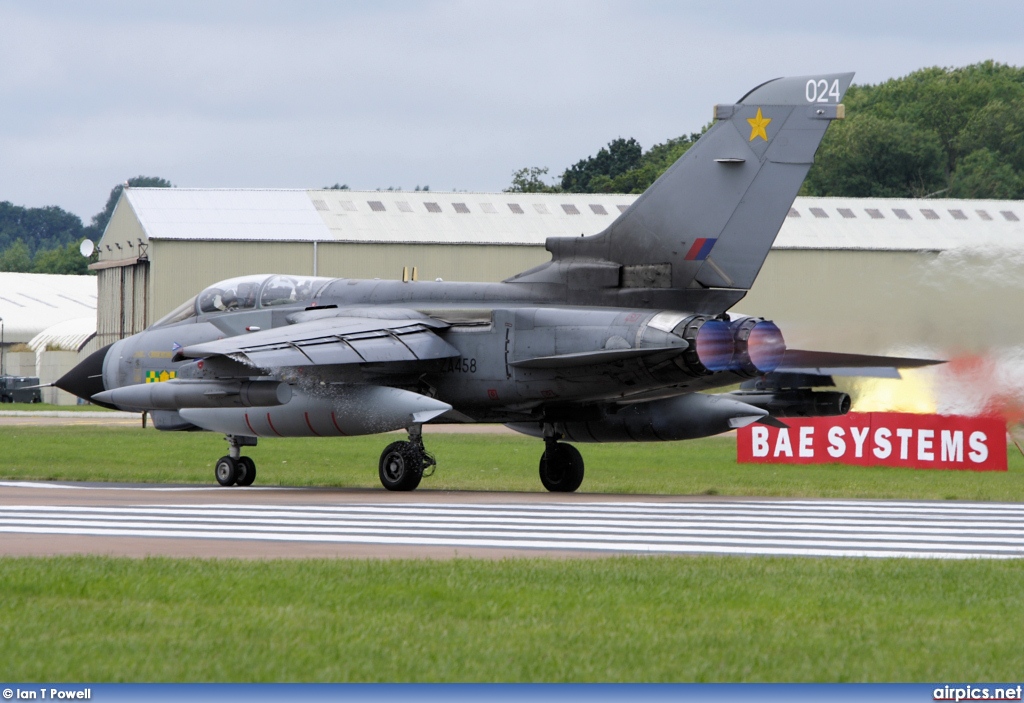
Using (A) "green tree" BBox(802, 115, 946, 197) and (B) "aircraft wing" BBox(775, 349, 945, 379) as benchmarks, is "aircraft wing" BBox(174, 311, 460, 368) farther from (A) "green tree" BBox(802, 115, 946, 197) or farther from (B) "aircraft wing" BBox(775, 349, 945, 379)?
(A) "green tree" BBox(802, 115, 946, 197)

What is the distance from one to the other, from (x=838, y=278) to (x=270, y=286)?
27.7 feet

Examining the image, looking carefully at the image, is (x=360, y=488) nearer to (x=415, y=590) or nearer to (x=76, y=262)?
(x=415, y=590)

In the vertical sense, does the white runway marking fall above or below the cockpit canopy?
below

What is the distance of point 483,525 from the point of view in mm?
14680

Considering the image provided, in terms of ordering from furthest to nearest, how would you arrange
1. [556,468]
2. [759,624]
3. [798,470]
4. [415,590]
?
[798,470] → [556,468] → [415,590] → [759,624]

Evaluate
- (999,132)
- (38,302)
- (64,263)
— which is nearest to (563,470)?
(38,302)

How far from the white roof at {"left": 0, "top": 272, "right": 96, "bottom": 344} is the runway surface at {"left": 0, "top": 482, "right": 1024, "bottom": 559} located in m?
76.7

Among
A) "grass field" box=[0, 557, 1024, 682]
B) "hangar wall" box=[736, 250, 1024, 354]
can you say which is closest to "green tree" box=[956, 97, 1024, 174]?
"hangar wall" box=[736, 250, 1024, 354]

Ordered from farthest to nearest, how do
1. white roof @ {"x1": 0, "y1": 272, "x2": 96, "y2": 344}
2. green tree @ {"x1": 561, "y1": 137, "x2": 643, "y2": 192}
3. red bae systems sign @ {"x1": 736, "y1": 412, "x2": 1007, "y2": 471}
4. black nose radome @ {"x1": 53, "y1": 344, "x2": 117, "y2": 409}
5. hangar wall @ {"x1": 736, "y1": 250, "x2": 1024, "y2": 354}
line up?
green tree @ {"x1": 561, "y1": 137, "x2": 643, "y2": 192} < white roof @ {"x1": 0, "y1": 272, "x2": 96, "y2": 344} < red bae systems sign @ {"x1": 736, "y1": 412, "x2": 1007, "y2": 471} < black nose radome @ {"x1": 53, "y1": 344, "x2": 117, "y2": 409} < hangar wall @ {"x1": 736, "y1": 250, "x2": 1024, "y2": 354}

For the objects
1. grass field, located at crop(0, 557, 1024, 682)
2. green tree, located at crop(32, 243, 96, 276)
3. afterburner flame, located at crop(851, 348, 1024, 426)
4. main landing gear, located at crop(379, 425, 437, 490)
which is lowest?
grass field, located at crop(0, 557, 1024, 682)

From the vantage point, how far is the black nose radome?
954 inches

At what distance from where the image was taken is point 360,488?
21750mm

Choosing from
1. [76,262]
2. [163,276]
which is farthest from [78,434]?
[76,262]

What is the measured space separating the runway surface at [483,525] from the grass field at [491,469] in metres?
2.93
